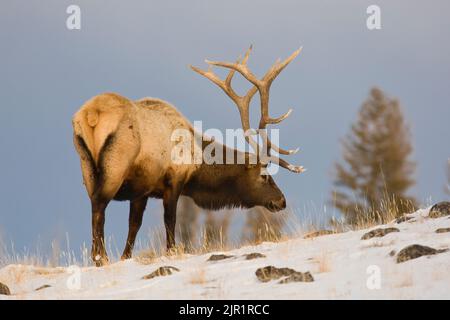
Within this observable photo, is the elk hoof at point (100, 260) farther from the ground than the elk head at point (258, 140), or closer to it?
closer to it

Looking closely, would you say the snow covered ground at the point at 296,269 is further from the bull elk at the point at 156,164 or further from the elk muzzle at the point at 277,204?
the elk muzzle at the point at 277,204

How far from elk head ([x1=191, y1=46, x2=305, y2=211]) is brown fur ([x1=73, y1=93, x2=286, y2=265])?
0.02 metres

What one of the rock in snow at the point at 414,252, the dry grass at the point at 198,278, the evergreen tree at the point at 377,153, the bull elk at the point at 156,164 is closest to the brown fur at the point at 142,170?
the bull elk at the point at 156,164

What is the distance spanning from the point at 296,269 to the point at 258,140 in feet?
18.8

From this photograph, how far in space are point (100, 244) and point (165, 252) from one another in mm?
1017

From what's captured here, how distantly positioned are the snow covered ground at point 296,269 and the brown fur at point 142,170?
136cm

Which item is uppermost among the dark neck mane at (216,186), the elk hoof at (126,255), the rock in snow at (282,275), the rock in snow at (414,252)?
the dark neck mane at (216,186)

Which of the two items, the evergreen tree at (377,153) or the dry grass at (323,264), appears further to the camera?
the evergreen tree at (377,153)

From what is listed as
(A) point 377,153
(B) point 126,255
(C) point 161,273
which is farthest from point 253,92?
(A) point 377,153

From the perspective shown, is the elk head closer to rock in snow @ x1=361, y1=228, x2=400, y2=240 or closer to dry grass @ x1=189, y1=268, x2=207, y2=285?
rock in snow @ x1=361, y1=228, x2=400, y2=240

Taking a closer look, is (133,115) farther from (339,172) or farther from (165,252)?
(339,172)

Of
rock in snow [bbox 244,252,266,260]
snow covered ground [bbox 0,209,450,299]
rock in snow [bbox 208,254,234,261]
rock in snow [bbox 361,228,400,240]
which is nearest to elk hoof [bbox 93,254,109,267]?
snow covered ground [bbox 0,209,450,299]

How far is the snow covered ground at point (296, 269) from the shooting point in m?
5.73
